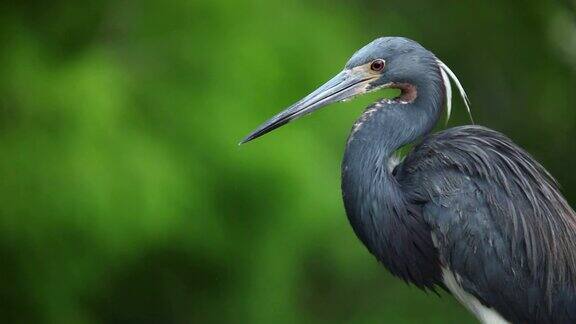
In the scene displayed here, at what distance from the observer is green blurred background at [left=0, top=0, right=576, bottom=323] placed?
698 centimetres

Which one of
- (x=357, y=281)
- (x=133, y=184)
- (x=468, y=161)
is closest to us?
(x=468, y=161)

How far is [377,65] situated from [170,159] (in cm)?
222

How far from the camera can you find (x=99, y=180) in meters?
6.92

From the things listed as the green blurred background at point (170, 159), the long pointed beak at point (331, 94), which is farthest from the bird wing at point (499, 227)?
the green blurred background at point (170, 159)

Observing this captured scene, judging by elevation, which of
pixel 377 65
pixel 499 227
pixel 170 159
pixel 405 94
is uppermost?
pixel 377 65

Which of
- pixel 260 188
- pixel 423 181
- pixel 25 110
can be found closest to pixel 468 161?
pixel 423 181

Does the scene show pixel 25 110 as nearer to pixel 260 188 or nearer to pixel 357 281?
pixel 260 188

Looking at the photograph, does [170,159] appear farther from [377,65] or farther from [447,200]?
[447,200]

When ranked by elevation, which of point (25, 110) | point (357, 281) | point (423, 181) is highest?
point (25, 110)

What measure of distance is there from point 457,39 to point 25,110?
99.9 inches

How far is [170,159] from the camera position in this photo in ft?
22.9

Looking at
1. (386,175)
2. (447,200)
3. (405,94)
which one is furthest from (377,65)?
(447,200)

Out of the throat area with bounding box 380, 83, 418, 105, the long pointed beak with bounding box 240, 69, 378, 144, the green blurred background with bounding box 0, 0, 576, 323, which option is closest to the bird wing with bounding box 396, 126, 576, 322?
the throat area with bounding box 380, 83, 418, 105

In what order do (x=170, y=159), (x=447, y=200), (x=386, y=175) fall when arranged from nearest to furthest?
(x=447, y=200) < (x=386, y=175) < (x=170, y=159)
